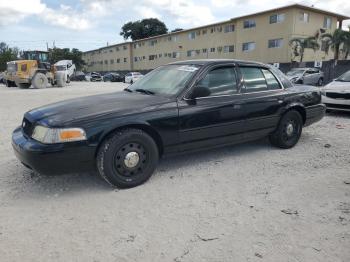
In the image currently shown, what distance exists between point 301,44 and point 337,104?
23.9 m

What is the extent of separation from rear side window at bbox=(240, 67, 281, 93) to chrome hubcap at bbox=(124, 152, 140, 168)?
2095 millimetres

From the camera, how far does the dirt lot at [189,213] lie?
2625 millimetres

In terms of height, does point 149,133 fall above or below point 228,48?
below

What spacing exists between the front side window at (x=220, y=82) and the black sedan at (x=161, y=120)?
0.01m

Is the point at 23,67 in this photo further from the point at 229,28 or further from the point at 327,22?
the point at 327,22

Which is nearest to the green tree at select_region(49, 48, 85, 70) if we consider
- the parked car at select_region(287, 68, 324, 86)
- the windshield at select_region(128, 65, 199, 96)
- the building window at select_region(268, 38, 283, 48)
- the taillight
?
the taillight

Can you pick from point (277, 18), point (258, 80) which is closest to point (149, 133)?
point (258, 80)

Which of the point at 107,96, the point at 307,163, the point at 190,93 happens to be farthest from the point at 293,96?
the point at 107,96

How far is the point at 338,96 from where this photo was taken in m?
8.70

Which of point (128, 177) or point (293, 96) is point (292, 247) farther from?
point (293, 96)

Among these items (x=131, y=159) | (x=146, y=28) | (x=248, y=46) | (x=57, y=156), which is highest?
(x=146, y=28)

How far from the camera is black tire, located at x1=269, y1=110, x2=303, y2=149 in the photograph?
5.37 meters

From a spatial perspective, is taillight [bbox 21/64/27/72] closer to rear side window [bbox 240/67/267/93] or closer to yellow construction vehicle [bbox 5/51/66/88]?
yellow construction vehicle [bbox 5/51/66/88]

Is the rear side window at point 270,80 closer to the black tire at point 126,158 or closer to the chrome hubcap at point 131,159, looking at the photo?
the black tire at point 126,158
